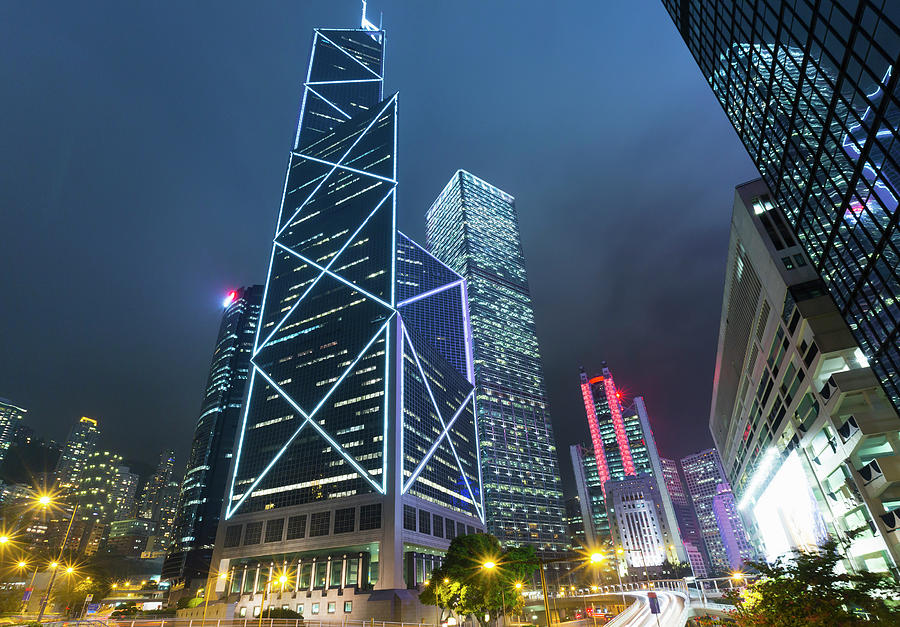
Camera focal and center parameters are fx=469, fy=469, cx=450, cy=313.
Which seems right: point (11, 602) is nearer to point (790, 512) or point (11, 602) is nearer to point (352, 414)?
point (352, 414)

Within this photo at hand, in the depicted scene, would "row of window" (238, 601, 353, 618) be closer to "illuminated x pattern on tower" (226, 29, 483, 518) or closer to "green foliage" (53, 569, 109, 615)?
"illuminated x pattern on tower" (226, 29, 483, 518)

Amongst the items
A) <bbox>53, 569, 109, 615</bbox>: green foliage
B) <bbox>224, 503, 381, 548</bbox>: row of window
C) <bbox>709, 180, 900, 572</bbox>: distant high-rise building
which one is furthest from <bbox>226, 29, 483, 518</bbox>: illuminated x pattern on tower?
<bbox>709, 180, 900, 572</bbox>: distant high-rise building

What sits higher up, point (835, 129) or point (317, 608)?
point (835, 129)

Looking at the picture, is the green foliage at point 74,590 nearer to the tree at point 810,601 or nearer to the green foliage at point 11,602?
the green foliage at point 11,602

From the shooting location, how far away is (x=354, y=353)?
4281 inches

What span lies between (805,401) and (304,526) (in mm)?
84393

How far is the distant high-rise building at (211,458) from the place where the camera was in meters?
150

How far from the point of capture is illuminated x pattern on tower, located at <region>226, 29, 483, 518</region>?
9662 cm

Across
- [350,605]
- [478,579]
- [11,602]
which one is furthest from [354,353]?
[11,602]

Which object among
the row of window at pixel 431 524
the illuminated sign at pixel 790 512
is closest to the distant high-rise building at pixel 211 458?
the row of window at pixel 431 524

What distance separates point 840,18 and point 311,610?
331 feet

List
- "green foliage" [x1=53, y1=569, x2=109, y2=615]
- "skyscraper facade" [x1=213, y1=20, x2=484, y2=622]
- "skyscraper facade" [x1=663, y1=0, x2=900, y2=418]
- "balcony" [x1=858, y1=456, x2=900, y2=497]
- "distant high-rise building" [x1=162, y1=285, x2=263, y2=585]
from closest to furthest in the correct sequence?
"skyscraper facade" [x1=663, y1=0, x2=900, y2=418]
"balcony" [x1=858, y1=456, x2=900, y2=497]
"green foliage" [x1=53, y1=569, x2=109, y2=615]
"skyscraper facade" [x1=213, y1=20, x2=484, y2=622]
"distant high-rise building" [x1=162, y1=285, x2=263, y2=585]

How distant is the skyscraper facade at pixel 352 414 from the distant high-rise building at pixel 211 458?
32.7m

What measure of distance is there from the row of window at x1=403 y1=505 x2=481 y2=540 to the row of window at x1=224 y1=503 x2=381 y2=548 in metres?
5.84
